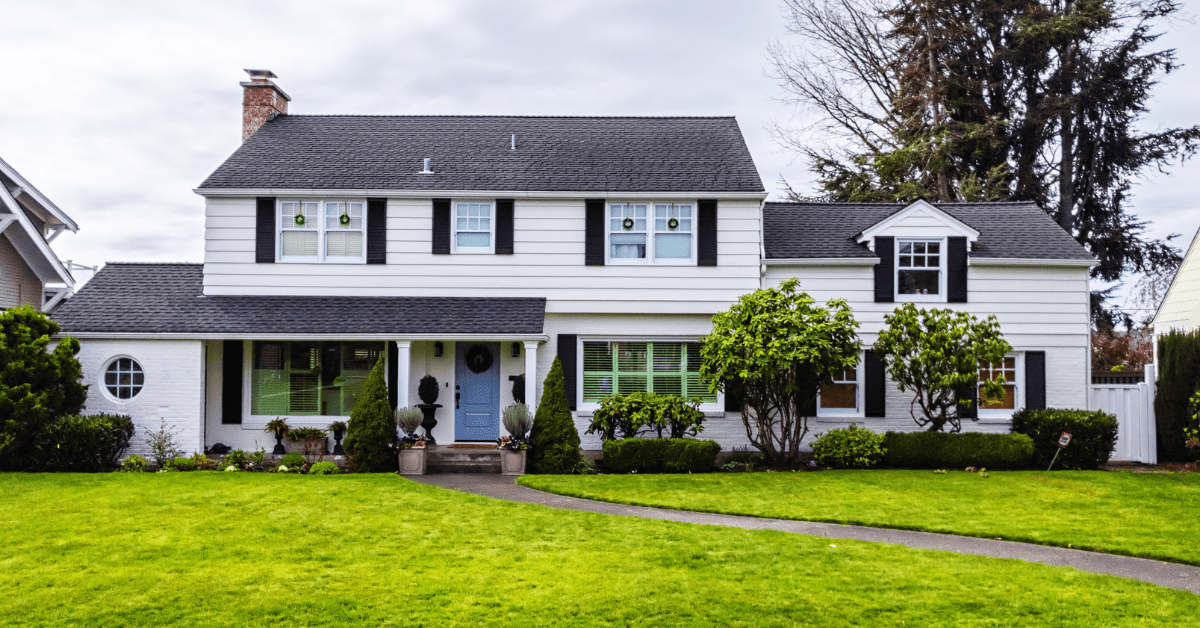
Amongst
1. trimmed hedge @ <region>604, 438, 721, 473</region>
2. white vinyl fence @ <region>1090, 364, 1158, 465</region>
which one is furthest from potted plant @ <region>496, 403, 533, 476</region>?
white vinyl fence @ <region>1090, 364, 1158, 465</region>

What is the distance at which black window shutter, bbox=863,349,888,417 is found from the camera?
667 inches

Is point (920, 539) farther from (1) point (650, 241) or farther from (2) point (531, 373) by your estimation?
(1) point (650, 241)

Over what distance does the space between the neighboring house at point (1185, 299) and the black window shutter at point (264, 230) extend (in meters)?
19.6

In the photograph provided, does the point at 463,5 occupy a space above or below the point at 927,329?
above

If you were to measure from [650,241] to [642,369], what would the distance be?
2.63 m

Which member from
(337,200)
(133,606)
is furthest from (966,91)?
(133,606)

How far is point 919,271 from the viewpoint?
17297 millimetres

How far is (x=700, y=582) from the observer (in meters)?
7.82

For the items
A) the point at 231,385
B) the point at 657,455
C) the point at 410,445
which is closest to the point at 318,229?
the point at 231,385

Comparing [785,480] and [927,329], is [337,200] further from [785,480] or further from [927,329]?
[927,329]

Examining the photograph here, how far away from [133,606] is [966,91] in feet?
92.0

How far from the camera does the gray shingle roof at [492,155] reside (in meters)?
17.2

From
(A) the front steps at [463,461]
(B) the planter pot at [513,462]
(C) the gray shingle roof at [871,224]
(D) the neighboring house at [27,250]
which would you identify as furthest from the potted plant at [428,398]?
(D) the neighboring house at [27,250]

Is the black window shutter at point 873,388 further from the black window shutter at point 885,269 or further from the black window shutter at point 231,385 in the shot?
the black window shutter at point 231,385
